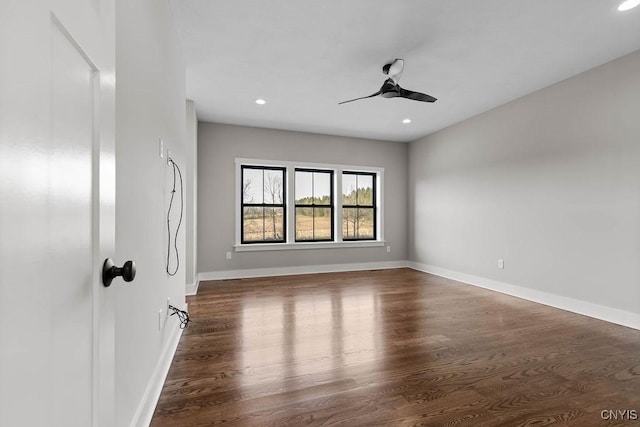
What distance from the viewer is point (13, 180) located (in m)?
0.48

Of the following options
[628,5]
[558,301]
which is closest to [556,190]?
[558,301]

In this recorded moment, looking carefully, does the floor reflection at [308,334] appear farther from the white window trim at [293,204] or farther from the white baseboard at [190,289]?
the white window trim at [293,204]

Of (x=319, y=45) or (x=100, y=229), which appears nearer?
(x=100, y=229)

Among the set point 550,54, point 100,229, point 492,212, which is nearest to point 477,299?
point 492,212

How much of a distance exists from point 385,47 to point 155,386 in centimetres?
326

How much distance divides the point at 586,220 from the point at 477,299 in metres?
1.51

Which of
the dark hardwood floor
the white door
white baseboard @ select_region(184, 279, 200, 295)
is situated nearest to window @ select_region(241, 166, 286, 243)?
white baseboard @ select_region(184, 279, 200, 295)

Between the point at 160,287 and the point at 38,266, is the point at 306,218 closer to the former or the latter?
the point at 160,287

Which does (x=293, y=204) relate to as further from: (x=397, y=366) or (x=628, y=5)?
(x=628, y=5)

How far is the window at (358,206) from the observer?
640 centimetres

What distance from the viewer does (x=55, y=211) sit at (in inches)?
23.4

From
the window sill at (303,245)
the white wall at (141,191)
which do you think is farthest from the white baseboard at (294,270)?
the white wall at (141,191)

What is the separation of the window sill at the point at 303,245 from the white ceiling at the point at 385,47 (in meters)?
2.30

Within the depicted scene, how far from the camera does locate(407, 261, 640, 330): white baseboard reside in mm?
3189
